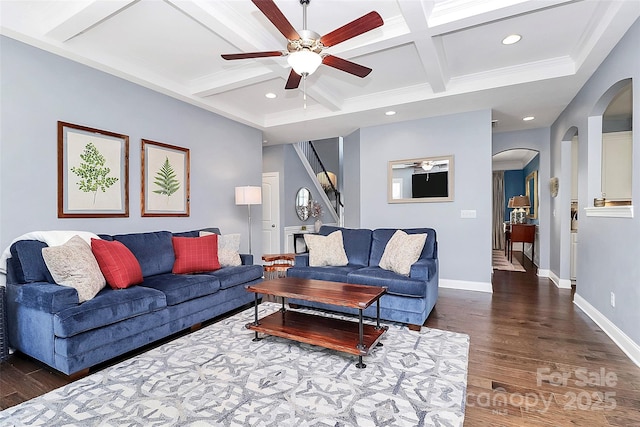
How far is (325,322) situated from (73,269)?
208 cm

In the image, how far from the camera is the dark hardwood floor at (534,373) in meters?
1.83

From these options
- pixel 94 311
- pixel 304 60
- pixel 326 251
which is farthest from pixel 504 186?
pixel 94 311

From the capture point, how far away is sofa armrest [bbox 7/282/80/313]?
2176 millimetres

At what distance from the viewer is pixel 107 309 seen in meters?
2.36

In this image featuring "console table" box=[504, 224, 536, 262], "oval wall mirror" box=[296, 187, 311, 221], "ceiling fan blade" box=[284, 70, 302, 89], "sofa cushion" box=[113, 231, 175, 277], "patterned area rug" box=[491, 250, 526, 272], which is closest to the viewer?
"ceiling fan blade" box=[284, 70, 302, 89]

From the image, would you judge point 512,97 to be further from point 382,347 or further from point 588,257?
point 382,347

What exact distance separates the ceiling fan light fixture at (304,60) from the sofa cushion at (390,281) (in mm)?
2108

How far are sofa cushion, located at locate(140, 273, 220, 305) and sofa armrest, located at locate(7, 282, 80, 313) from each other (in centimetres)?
71

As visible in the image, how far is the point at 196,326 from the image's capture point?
320cm

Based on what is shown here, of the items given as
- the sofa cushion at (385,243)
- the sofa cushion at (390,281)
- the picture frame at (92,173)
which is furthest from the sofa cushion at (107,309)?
the sofa cushion at (385,243)

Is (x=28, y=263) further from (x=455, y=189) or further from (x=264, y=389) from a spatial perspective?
(x=455, y=189)

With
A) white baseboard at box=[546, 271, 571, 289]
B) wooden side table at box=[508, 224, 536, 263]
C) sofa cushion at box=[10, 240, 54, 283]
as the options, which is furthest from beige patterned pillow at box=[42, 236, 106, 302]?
wooden side table at box=[508, 224, 536, 263]

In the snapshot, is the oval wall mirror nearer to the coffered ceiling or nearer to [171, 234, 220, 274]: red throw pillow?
the coffered ceiling

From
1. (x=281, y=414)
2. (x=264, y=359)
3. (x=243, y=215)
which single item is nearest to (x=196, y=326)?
(x=264, y=359)
